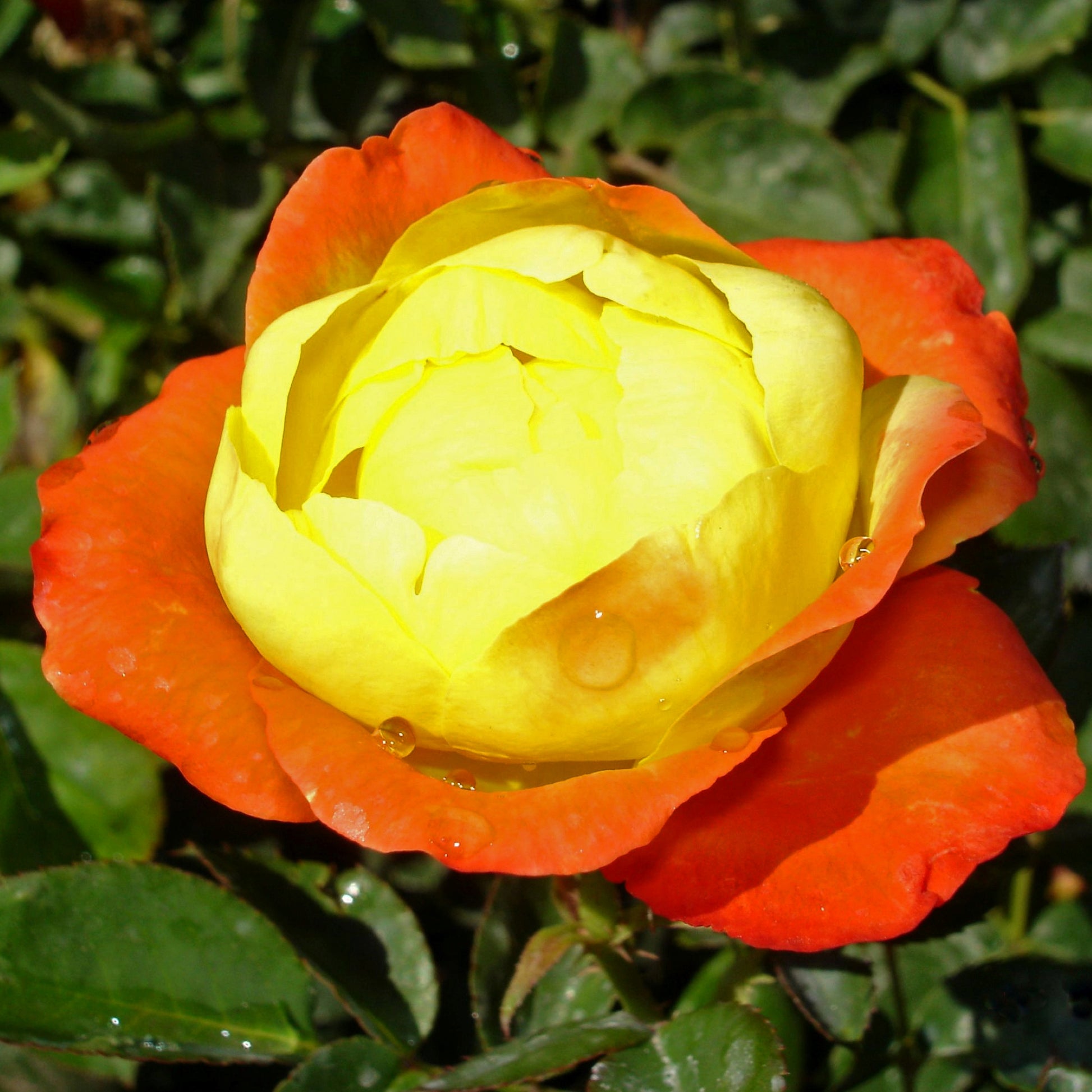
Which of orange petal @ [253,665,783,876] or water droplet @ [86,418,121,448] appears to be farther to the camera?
water droplet @ [86,418,121,448]

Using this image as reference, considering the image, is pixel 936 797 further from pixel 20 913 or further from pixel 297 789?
pixel 20 913

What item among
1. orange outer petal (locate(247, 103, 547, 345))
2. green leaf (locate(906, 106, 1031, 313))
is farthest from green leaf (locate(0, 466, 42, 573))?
green leaf (locate(906, 106, 1031, 313))

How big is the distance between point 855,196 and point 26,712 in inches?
54.9

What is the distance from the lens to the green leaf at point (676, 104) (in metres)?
1.83

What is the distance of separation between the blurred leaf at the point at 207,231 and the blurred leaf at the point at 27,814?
0.67 metres

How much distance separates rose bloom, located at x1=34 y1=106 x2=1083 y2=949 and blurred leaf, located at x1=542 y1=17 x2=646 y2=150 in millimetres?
806

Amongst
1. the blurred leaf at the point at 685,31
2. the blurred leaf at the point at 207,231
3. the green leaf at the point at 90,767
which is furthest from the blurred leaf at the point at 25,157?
the blurred leaf at the point at 685,31

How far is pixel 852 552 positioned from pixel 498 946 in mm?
564

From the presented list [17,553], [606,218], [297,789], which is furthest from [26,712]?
[606,218]

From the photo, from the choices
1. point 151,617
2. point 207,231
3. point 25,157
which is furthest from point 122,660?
point 25,157

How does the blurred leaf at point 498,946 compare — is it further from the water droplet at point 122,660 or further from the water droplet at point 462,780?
the water droplet at point 122,660

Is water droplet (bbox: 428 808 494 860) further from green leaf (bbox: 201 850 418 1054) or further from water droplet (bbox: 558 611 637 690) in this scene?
green leaf (bbox: 201 850 418 1054)

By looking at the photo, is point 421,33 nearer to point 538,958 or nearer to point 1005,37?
point 1005,37

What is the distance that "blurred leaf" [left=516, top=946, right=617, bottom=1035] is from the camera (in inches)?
46.3
